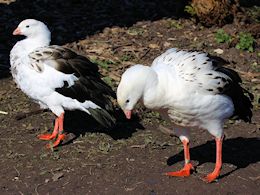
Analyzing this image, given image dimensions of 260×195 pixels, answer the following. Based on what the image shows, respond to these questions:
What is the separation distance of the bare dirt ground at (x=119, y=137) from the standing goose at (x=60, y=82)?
367 mm

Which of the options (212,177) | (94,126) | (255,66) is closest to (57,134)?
(94,126)

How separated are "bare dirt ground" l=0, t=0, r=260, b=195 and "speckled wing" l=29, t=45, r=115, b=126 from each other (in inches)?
15.9

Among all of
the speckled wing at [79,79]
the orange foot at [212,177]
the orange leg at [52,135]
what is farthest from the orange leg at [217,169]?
the orange leg at [52,135]

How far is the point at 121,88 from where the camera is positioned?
4977 mm

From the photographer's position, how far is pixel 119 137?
709cm

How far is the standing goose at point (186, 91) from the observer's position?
16.5ft

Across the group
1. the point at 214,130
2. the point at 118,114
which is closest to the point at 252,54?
the point at 118,114

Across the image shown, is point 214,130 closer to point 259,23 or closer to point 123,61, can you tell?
point 123,61

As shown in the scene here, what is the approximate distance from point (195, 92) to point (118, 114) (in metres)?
2.42

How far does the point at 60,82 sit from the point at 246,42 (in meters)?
4.05

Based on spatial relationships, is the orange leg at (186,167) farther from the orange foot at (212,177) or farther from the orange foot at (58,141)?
the orange foot at (58,141)

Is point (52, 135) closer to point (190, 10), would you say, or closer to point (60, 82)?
point (60, 82)

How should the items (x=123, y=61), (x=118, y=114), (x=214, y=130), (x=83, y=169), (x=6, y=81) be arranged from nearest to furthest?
(x=214, y=130), (x=83, y=169), (x=118, y=114), (x=6, y=81), (x=123, y=61)

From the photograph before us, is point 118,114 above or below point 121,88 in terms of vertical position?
below
